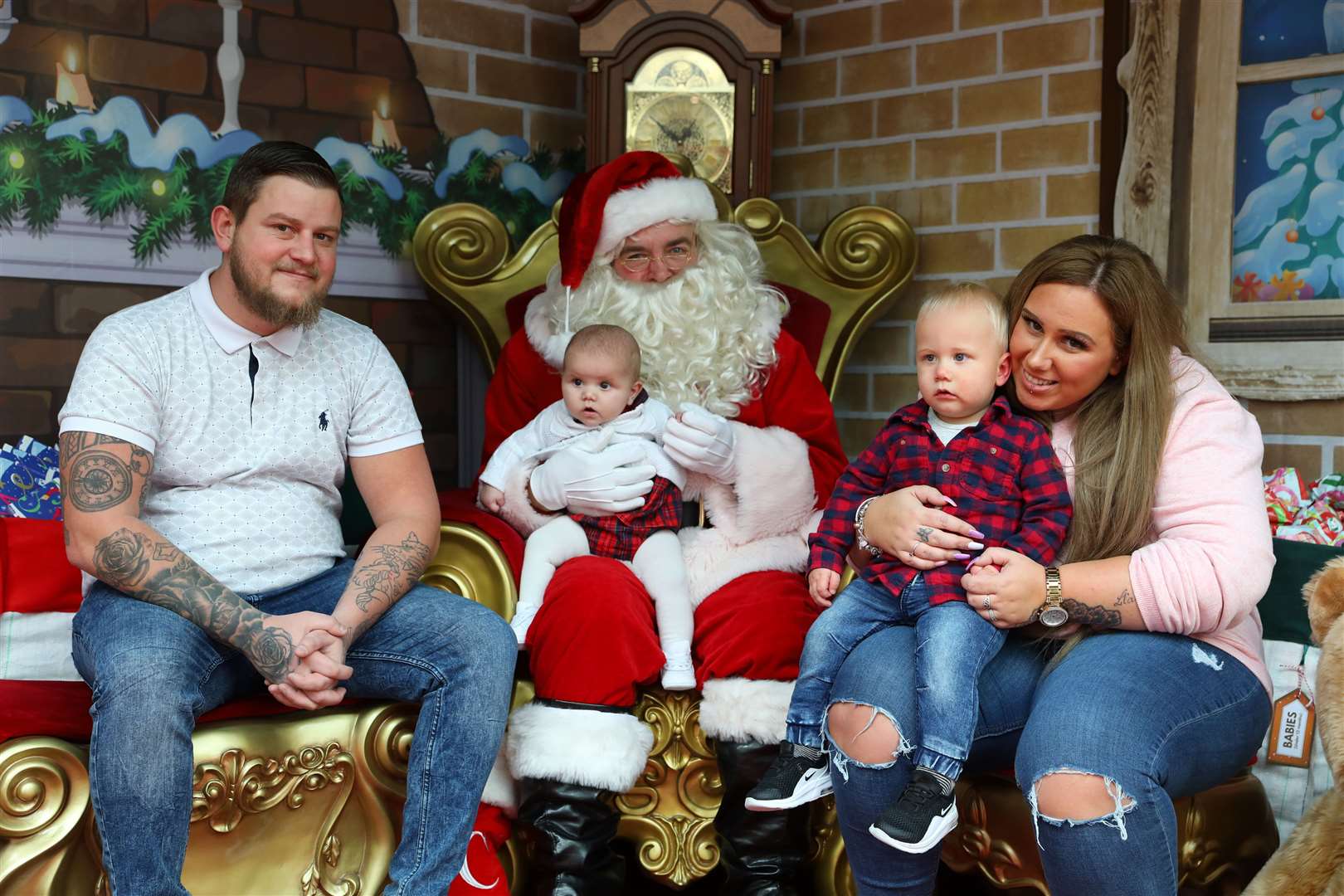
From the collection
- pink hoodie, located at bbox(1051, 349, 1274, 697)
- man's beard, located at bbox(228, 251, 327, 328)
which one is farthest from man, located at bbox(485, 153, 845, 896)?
pink hoodie, located at bbox(1051, 349, 1274, 697)

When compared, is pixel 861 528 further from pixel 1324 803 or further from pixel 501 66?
pixel 501 66

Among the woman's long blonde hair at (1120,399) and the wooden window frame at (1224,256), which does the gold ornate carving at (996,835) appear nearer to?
the woman's long blonde hair at (1120,399)

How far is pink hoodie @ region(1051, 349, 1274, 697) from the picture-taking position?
2.07 m

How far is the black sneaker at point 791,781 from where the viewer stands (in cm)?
220

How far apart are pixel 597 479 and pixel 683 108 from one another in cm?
139

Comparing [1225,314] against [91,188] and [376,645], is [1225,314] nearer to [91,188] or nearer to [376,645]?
[376,645]

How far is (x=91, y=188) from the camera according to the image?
3.26 meters

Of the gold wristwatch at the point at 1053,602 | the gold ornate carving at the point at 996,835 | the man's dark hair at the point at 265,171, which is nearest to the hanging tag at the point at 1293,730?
the gold ornate carving at the point at 996,835

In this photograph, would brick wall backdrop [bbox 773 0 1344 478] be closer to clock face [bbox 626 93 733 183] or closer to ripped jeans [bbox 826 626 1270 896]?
clock face [bbox 626 93 733 183]

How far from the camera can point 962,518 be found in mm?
2264

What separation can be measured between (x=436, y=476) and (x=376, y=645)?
1.62 metres

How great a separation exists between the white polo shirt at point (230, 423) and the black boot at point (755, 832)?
920 mm

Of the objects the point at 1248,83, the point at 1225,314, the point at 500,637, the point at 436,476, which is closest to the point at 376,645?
the point at 500,637

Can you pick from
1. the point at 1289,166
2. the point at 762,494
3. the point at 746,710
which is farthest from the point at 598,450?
the point at 1289,166
